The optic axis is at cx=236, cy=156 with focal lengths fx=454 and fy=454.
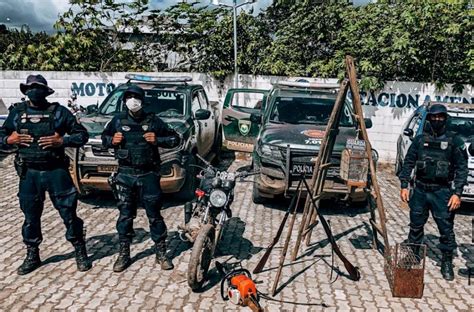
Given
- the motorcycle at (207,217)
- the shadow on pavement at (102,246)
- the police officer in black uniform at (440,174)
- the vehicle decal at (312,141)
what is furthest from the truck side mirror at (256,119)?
the police officer in black uniform at (440,174)

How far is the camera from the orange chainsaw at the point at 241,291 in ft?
13.7

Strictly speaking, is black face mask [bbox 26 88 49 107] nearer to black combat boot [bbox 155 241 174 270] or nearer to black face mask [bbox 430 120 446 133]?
black combat boot [bbox 155 241 174 270]

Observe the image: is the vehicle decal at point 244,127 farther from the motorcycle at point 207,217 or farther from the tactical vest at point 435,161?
the tactical vest at point 435,161

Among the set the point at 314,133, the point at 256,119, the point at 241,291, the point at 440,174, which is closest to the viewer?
the point at 241,291

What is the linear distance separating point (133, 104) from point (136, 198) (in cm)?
106

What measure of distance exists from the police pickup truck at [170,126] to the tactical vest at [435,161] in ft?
9.46

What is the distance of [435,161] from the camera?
16.3 ft

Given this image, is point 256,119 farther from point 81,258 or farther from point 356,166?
point 81,258

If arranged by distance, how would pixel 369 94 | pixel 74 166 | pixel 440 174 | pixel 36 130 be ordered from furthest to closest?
1. pixel 369 94
2. pixel 74 166
3. pixel 440 174
4. pixel 36 130

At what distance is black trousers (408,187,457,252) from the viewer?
4.99 m

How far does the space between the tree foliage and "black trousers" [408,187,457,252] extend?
22.1ft

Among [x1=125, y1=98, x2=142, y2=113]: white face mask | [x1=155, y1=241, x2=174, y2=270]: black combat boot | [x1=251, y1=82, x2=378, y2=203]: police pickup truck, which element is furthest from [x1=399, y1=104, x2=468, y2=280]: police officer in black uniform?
[x1=125, y1=98, x2=142, y2=113]: white face mask

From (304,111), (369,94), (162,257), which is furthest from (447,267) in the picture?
(369,94)

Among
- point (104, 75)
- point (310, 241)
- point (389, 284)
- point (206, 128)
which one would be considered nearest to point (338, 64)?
point (206, 128)
